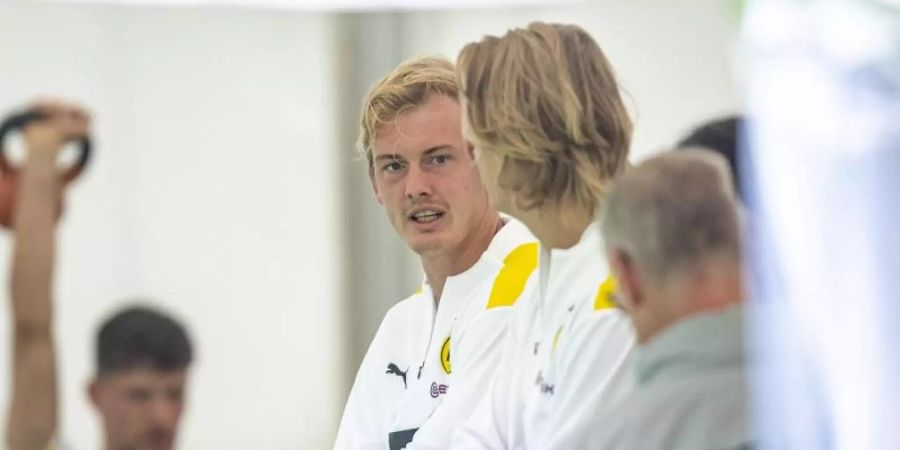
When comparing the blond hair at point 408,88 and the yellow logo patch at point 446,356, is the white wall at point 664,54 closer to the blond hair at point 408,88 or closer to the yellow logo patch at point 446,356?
the blond hair at point 408,88

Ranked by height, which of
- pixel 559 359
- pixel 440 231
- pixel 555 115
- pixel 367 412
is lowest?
pixel 367 412

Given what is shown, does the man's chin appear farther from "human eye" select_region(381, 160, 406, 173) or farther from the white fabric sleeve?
the white fabric sleeve

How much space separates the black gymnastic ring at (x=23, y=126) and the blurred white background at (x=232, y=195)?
3 cm

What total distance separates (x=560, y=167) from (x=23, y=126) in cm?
94

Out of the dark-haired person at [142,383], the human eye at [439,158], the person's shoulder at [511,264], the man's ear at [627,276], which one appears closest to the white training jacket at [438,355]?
the person's shoulder at [511,264]

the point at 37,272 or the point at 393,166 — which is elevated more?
the point at 393,166

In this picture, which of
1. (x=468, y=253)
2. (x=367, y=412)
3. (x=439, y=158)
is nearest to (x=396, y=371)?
(x=367, y=412)

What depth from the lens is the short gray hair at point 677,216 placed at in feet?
3.46

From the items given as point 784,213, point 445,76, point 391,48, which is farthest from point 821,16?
point 391,48

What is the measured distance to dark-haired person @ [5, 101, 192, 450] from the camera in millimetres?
1616

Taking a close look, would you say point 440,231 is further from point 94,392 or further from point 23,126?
point 23,126

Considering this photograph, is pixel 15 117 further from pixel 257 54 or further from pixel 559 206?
pixel 559 206

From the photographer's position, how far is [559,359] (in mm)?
1294

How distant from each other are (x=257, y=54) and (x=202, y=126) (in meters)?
0.14
